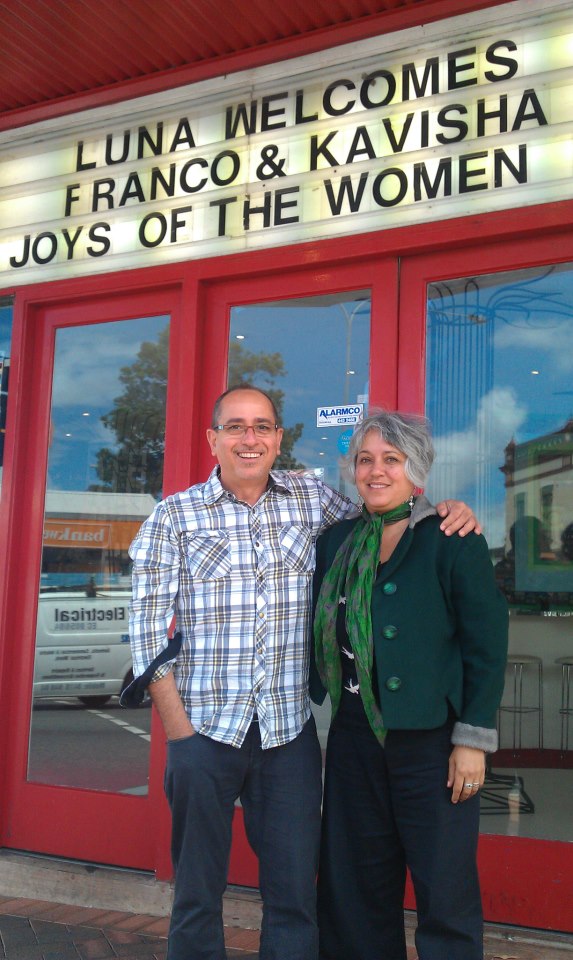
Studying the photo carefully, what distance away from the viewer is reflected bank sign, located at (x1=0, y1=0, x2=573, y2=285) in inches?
145

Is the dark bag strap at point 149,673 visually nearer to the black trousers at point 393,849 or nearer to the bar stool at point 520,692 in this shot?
the black trousers at point 393,849

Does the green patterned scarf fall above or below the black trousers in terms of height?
above

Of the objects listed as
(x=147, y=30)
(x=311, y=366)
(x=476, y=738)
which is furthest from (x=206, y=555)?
(x=147, y=30)

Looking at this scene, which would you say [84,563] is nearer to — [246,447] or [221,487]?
[221,487]

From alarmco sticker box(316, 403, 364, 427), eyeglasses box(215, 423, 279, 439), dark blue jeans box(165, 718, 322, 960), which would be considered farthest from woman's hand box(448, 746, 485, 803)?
alarmco sticker box(316, 403, 364, 427)

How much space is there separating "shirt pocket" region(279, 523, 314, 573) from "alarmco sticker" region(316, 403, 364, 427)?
1.21 m

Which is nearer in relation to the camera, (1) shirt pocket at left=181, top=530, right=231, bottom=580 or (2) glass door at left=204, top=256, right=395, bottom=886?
(1) shirt pocket at left=181, top=530, right=231, bottom=580

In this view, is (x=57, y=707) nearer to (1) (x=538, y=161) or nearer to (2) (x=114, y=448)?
(2) (x=114, y=448)

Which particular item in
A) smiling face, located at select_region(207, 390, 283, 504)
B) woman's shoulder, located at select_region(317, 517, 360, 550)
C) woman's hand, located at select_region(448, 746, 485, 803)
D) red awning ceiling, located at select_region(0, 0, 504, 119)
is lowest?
woman's hand, located at select_region(448, 746, 485, 803)

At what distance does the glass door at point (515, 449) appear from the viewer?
12.7ft

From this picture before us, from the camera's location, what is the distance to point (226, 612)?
2.73 m

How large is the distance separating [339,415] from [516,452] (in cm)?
83

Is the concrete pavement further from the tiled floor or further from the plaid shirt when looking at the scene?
the plaid shirt

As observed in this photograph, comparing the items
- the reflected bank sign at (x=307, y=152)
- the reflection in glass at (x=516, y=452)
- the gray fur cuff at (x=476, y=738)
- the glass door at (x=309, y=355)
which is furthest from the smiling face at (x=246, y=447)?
the reflected bank sign at (x=307, y=152)
